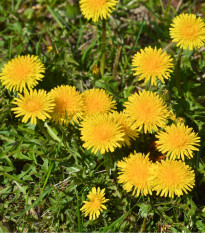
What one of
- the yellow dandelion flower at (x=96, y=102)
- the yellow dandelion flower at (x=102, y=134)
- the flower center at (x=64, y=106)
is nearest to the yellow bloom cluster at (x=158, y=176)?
the yellow dandelion flower at (x=102, y=134)

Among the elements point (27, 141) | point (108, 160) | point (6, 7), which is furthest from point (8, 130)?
point (6, 7)

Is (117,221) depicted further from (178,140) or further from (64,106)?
(64,106)

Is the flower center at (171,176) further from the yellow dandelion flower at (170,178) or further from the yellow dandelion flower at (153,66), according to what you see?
the yellow dandelion flower at (153,66)

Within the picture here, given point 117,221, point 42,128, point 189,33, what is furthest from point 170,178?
point 189,33

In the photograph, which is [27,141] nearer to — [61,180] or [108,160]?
[61,180]

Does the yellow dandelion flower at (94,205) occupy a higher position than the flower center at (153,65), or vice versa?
the flower center at (153,65)

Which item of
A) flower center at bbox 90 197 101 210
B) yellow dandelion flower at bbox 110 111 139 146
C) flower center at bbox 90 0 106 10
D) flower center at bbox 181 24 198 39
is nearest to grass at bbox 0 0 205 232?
flower center at bbox 90 197 101 210
